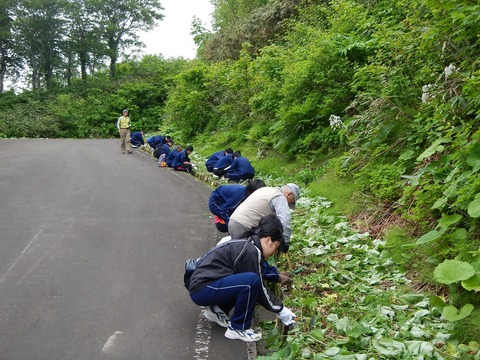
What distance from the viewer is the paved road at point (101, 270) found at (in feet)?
14.9

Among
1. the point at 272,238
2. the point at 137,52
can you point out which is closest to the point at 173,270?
the point at 272,238

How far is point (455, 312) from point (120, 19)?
4874cm

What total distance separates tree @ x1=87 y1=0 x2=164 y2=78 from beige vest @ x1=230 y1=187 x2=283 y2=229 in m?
44.0

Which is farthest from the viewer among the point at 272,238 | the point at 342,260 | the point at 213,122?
the point at 213,122

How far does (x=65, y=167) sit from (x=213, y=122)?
886 centimetres

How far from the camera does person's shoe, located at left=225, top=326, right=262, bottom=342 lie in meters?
4.57

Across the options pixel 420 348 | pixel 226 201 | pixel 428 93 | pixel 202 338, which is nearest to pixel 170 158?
pixel 226 201

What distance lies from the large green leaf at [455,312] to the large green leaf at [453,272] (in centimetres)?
25

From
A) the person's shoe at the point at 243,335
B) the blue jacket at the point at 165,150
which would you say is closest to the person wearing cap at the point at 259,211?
the person's shoe at the point at 243,335

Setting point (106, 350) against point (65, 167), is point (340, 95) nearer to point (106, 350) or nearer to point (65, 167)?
point (106, 350)

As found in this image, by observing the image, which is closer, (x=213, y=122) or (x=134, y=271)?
(x=134, y=271)

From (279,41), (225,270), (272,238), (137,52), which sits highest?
(137,52)

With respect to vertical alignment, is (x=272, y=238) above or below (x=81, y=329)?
above

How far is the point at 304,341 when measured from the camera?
14.4 feet
